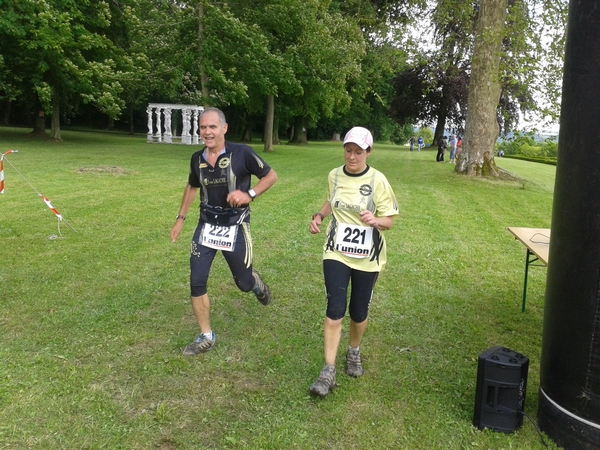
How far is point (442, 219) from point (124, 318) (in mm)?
7905

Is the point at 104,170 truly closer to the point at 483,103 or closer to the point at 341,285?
the point at 483,103

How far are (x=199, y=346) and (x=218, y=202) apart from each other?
4.14 ft

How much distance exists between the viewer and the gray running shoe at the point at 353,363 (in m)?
4.17

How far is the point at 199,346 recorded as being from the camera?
14.6 feet

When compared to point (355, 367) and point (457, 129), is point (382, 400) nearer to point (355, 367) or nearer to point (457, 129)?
point (355, 367)

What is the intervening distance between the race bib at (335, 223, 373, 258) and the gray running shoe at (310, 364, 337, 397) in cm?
89

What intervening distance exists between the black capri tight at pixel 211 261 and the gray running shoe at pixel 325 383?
1.19 m

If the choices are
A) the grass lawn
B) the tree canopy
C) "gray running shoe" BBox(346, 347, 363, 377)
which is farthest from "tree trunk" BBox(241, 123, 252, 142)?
"gray running shoe" BBox(346, 347, 363, 377)

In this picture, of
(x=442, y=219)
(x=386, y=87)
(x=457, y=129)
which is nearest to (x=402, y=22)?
(x=442, y=219)

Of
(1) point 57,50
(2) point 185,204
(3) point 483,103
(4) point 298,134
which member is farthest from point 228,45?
(4) point 298,134

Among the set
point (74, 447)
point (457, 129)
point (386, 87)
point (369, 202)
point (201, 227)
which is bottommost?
point (74, 447)

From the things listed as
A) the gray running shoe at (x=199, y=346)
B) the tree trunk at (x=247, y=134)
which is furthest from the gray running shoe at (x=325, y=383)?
the tree trunk at (x=247, y=134)

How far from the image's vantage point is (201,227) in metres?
4.45

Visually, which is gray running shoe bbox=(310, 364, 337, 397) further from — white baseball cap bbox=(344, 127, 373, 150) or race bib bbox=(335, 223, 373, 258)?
white baseball cap bbox=(344, 127, 373, 150)
